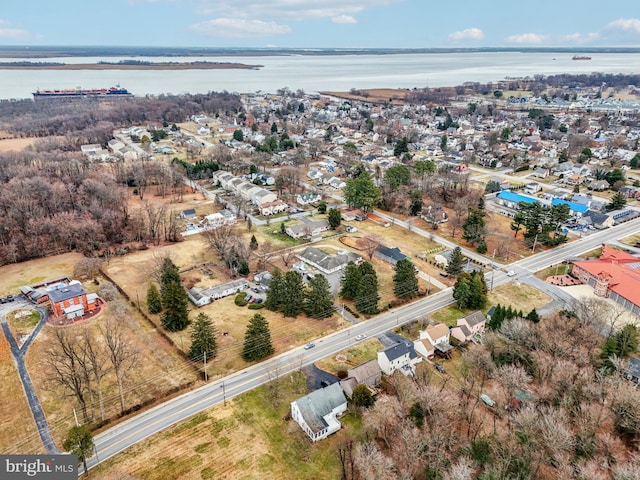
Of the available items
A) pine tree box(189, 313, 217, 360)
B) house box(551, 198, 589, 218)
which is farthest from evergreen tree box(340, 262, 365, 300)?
house box(551, 198, 589, 218)

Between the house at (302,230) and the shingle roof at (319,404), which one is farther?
the house at (302,230)

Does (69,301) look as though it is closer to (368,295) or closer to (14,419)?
(14,419)

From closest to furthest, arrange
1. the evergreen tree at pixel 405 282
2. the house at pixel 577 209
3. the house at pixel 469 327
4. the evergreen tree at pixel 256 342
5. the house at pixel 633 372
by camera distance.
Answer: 1. the house at pixel 633 372
2. the evergreen tree at pixel 256 342
3. the house at pixel 469 327
4. the evergreen tree at pixel 405 282
5. the house at pixel 577 209

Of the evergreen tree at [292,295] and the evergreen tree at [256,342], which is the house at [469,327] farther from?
the evergreen tree at [256,342]

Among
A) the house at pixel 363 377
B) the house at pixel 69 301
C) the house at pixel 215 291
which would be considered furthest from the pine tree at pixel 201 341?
the house at pixel 69 301

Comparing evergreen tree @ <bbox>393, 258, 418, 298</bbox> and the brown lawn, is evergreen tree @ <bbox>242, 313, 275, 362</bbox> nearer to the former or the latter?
the brown lawn

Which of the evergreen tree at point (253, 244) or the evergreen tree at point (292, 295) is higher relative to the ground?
the evergreen tree at point (292, 295)

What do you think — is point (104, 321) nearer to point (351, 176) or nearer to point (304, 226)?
point (304, 226)
